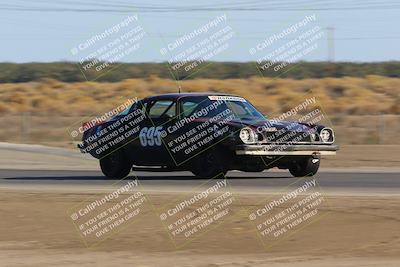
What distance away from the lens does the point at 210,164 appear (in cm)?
1952

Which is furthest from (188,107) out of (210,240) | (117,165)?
(210,240)

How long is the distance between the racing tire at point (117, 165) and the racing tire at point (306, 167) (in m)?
3.03

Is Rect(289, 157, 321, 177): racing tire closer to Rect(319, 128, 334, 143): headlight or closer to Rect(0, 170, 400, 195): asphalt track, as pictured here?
Rect(0, 170, 400, 195): asphalt track

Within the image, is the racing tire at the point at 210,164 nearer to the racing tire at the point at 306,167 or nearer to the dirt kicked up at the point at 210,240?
the racing tire at the point at 306,167

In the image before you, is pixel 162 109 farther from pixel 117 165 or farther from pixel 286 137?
pixel 286 137

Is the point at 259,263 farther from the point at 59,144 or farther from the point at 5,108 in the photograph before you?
the point at 5,108

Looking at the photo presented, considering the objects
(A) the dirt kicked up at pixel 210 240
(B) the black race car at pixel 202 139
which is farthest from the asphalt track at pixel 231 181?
(A) the dirt kicked up at pixel 210 240

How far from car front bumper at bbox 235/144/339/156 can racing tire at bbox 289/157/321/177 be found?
47 centimetres

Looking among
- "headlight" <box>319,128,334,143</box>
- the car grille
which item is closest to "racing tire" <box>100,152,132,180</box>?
the car grille

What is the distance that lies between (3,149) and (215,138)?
11496 millimetres

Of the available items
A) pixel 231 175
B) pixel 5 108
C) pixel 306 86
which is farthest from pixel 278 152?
pixel 306 86

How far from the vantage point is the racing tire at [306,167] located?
20.3 meters

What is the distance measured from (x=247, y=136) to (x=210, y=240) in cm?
724

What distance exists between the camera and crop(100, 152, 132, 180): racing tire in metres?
20.8
